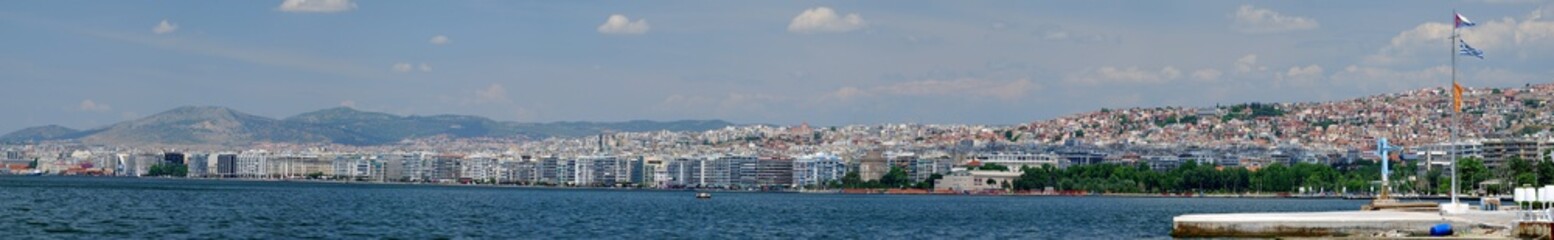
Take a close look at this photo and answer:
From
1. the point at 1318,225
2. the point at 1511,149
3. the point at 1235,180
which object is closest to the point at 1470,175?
the point at 1511,149

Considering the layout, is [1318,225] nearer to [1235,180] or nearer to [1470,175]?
[1470,175]

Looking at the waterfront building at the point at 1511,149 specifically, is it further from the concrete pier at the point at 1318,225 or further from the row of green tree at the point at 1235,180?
the concrete pier at the point at 1318,225

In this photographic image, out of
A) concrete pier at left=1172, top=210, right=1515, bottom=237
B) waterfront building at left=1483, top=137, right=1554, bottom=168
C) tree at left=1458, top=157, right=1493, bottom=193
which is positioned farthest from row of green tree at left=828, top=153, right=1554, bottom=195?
concrete pier at left=1172, top=210, right=1515, bottom=237

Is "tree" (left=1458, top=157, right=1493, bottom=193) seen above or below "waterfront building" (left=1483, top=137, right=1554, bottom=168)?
below

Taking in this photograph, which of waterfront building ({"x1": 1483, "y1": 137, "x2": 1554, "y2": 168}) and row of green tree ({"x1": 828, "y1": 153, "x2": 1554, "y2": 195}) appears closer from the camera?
waterfront building ({"x1": 1483, "y1": 137, "x2": 1554, "y2": 168})

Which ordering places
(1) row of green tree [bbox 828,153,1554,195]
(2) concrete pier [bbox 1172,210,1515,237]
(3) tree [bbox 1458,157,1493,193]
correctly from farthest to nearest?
(1) row of green tree [bbox 828,153,1554,195]
(3) tree [bbox 1458,157,1493,193]
(2) concrete pier [bbox 1172,210,1515,237]

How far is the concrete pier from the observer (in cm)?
4475

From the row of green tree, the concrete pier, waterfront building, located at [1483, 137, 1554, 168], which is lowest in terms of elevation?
the concrete pier

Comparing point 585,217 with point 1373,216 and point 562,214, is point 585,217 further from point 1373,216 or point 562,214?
point 1373,216

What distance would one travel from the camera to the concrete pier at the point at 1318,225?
44.8m

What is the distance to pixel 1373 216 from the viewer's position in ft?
157

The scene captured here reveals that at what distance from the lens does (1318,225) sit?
45.3 m

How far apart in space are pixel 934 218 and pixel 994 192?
122 meters

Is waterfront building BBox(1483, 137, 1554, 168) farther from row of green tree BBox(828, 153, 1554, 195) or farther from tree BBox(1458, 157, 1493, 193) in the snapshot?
tree BBox(1458, 157, 1493, 193)
